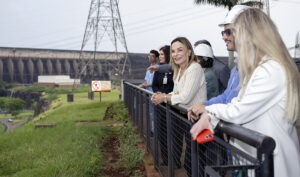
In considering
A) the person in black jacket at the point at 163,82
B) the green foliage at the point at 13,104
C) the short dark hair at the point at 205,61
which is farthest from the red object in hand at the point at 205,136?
the green foliage at the point at 13,104

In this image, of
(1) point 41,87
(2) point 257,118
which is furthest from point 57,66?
(2) point 257,118

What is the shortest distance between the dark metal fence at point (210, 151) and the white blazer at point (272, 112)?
12 cm

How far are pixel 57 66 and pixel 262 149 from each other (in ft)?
201

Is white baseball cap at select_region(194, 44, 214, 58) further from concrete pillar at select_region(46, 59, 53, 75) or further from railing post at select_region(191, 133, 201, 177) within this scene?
concrete pillar at select_region(46, 59, 53, 75)

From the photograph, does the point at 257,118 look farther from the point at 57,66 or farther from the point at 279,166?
the point at 57,66

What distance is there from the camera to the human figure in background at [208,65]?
3.50m

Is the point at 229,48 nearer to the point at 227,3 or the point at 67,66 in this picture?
the point at 227,3

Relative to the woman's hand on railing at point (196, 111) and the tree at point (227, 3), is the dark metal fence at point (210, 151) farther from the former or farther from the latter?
the tree at point (227, 3)

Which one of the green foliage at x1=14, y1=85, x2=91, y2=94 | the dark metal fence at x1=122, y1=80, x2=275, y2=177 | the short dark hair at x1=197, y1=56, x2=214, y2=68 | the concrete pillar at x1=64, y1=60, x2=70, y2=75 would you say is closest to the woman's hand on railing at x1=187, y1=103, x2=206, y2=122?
the dark metal fence at x1=122, y1=80, x2=275, y2=177

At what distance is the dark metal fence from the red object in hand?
0.06 meters

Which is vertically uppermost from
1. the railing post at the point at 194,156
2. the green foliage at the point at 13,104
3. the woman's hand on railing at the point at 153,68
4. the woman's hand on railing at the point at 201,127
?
the woman's hand on railing at the point at 153,68

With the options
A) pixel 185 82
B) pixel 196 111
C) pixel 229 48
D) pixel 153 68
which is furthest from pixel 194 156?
pixel 153 68

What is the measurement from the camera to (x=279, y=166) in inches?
60.8

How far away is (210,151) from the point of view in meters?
1.98
